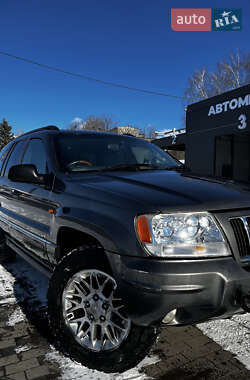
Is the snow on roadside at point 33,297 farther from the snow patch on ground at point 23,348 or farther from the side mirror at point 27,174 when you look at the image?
the side mirror at point 27,174

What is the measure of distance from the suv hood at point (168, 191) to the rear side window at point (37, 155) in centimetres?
66

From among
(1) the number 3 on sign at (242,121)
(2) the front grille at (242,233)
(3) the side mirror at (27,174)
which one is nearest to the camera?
(2) the front grille at (242,233)

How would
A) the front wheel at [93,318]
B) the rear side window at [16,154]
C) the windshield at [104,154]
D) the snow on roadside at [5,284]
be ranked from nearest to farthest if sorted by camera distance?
the front wheel at [93,318], the windshield at [104,154], the snow on roadside at [5,284], the rear side window at [16,154]

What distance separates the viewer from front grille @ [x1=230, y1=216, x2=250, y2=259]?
1.72 metres

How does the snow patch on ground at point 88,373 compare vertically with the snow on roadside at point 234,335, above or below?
above

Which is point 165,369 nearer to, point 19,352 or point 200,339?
point 200,339

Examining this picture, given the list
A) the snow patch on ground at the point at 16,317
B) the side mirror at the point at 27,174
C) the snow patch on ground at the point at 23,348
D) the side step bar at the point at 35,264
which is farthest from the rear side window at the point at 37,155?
the snow patch on ground at the point at 23,348

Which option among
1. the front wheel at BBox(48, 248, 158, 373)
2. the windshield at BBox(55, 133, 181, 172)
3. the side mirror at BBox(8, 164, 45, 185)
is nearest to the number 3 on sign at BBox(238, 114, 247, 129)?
the windshield at BBox(55, 133, 181, 172)

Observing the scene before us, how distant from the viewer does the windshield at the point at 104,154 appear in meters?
2.75

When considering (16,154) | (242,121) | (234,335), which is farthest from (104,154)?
(242,121)

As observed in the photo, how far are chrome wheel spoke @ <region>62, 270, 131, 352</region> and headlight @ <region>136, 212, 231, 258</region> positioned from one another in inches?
15.2

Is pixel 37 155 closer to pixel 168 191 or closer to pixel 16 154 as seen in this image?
pixel 16 154

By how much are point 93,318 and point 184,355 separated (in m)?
0.75

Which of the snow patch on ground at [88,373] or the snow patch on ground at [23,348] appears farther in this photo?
the snow patch on ground at [23,348]
